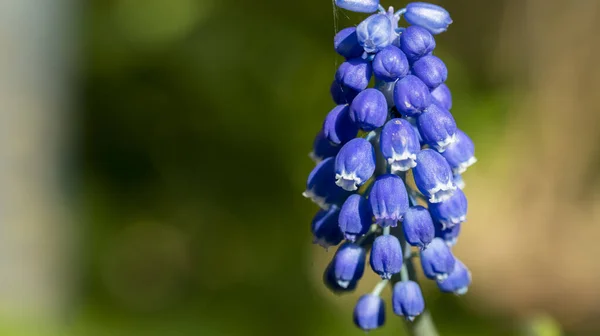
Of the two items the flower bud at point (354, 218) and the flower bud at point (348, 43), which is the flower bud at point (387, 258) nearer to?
the flower bud at point (354, 218)

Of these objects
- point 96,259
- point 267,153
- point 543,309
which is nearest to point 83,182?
point 96,259

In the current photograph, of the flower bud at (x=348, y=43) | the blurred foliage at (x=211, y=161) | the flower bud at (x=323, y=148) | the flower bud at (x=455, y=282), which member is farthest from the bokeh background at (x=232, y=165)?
the flower bud at (x=348, y=43)

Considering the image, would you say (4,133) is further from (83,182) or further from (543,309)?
(543,309)

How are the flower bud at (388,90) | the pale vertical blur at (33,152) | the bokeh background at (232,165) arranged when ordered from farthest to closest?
1. the pale vertical blur at (33,152)
2. the bokeh background at (232,165)
3. the flower bud at (388,90)

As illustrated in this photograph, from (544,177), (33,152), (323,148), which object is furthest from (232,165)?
(323,148)

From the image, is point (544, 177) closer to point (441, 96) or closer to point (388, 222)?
point (441, 96)

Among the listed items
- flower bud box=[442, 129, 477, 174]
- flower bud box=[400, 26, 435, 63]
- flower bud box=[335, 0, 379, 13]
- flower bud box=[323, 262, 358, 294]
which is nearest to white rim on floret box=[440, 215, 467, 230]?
flower bud box=[442, 129, 477, 174]
